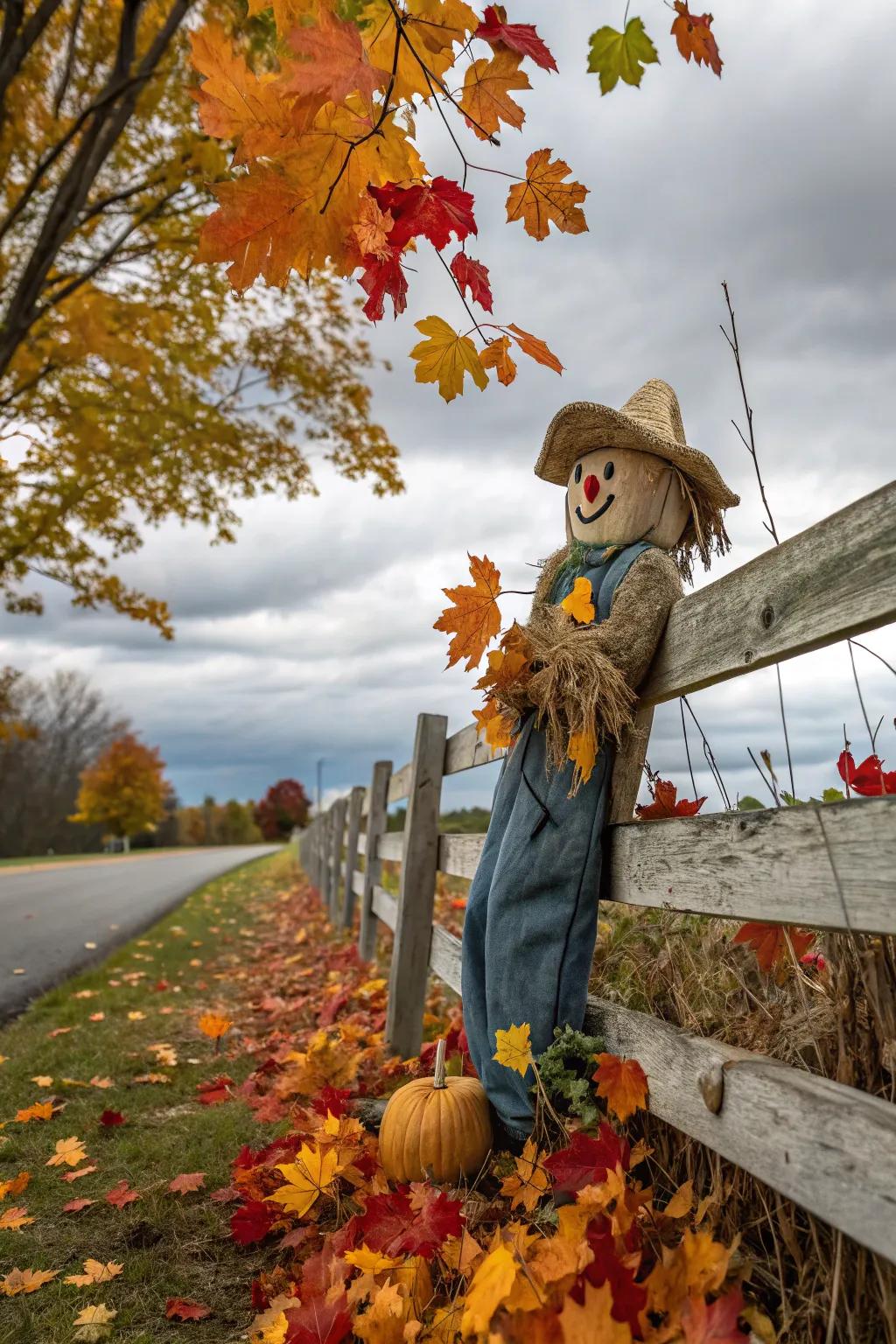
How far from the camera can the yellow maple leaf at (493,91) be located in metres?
1.67

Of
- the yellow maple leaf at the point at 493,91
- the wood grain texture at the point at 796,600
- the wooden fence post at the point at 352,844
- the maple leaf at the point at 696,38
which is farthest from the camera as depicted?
the wooden fence post at the point at 352,844

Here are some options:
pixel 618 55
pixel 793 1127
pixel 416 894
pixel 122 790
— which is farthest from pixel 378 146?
pixel 122 790

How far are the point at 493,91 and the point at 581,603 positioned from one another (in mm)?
1164

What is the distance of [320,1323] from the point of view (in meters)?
1.85

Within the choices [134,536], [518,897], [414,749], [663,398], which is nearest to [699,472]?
[663,398]

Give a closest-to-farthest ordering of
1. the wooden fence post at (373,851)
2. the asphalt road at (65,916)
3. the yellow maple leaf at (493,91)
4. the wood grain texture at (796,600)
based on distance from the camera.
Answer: the wood grain texture at (796,600) → the yellow maple leaf at (493,91) → the wooden fence post at (373,851) → the asphalt road at (65,916)

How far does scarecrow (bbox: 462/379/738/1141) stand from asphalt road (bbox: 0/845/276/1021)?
168 inches

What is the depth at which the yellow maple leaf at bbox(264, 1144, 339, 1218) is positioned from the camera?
243 cm

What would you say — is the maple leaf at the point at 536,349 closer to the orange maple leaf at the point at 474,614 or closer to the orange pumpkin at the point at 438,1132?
the orange maple leaf at the point at 474,614

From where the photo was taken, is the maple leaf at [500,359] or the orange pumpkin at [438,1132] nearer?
the maple leaf at [500,359]

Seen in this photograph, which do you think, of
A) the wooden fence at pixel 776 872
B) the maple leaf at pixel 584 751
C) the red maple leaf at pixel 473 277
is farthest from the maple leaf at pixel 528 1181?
the red maple leaf at pixel 473 277

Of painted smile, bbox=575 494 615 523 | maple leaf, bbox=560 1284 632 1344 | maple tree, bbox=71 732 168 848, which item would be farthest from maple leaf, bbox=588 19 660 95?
maple tree, bbox=71 732 168 848

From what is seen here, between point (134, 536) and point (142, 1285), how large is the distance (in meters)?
9.61

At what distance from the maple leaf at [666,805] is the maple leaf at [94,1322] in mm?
1804
